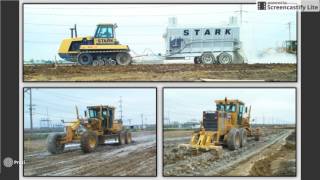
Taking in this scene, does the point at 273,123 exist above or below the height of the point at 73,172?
above

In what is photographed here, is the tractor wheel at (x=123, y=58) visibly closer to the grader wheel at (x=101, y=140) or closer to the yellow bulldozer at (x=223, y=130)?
the grader wheel at (x=101, y=140)

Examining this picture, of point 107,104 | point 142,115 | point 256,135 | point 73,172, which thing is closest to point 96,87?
point 107,104

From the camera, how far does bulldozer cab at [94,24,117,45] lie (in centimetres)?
410

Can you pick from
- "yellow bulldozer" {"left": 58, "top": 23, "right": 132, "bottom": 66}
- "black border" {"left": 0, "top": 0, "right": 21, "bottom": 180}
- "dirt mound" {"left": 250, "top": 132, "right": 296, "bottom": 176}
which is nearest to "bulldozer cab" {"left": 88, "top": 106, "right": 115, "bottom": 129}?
"yellow bulldozer" {"left": 58, "top": 23, "right": 132, "bottom": 66}

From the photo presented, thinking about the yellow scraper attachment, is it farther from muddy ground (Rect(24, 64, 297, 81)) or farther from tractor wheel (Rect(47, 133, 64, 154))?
tractor wheel (Rect(47, 133, 64, 154))

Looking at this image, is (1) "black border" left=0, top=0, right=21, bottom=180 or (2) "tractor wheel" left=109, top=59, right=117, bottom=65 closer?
(1) "black border" left=0, top=0, right=21, bottom=180

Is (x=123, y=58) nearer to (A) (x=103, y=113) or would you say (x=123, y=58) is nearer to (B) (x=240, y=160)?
(A) (x=103, y=113)

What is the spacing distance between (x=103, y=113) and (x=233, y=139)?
3.23 feet

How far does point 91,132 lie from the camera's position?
13.6 feet

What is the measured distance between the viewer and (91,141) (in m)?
4.12

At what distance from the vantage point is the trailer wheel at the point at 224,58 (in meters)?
4.17

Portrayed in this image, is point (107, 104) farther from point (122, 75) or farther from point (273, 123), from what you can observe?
point (273, 123)

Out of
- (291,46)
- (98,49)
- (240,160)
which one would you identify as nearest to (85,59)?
(98,49)
